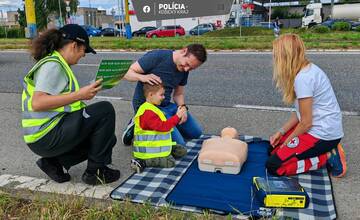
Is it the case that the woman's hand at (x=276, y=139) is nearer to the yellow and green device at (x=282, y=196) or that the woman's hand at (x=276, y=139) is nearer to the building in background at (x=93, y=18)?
the yellow and green device at (x=282, y=196)

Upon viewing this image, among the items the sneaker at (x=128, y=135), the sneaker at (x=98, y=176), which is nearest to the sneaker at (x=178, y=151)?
the sneaker at (x=128, y=135)

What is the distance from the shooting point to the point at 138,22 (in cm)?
5591

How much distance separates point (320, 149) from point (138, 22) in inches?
2140

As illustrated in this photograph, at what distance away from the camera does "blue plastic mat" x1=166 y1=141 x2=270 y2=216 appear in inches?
116

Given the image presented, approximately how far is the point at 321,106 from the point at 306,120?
19cm

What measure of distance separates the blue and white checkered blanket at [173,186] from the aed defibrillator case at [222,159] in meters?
0.22

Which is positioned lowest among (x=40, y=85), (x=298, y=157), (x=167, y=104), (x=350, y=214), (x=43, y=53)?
(x=350, y=214)

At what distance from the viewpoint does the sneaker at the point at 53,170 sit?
3.43 meters

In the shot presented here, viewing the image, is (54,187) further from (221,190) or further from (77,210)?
(221,190)

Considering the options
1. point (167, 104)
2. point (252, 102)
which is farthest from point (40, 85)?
point (252, 102)

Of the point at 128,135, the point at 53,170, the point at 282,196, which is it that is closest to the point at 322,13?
the point at 128,135

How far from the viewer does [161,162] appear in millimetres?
3762

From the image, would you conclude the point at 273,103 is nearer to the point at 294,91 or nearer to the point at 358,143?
the point at 358,143

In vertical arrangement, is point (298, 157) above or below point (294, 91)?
below
